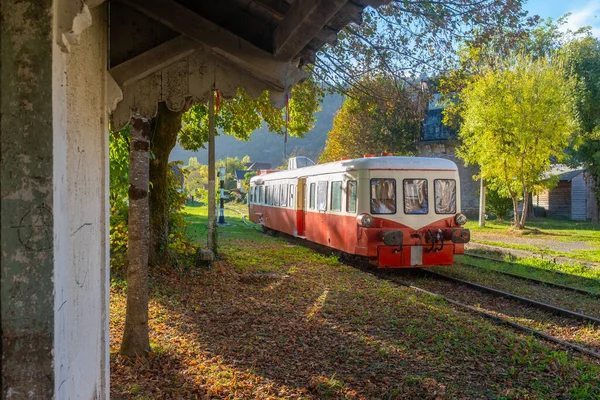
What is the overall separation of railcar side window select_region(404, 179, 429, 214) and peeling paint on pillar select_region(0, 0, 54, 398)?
1001 centimetres

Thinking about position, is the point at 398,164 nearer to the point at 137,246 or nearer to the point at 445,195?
the point at 445,195

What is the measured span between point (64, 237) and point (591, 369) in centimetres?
580

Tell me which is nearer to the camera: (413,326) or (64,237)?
(64,237)

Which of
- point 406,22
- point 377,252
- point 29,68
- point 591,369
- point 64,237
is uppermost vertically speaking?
point 406,22

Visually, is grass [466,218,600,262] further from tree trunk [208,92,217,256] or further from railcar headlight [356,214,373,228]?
tree trunk [208,92,217,256]

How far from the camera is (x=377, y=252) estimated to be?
447 inches

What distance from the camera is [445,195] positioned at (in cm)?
1203

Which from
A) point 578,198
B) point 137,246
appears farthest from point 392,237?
point 578,198

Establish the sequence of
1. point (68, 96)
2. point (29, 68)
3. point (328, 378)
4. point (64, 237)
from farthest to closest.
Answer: point (328, 378)
point (68, 96)
point (64, 237)
point (29, 68)

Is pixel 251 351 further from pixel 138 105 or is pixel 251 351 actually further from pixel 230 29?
pixel 230 29

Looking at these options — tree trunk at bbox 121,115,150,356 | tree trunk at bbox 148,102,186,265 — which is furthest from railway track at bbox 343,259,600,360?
tree trunk at bbox 121,115,150,356

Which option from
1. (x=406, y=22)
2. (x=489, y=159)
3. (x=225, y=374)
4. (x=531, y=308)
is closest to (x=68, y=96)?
(x=225, y=374)

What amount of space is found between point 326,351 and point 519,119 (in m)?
18.2

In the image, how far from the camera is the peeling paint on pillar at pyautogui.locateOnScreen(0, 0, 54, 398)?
224 cm
